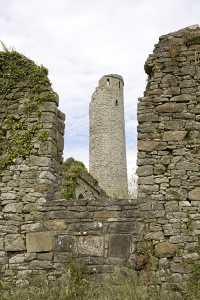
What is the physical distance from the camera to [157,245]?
6184mm

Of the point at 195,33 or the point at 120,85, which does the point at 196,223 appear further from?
the point at 120,85

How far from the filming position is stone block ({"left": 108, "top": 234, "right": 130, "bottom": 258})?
6.22 metres

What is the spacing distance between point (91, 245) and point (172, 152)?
200 centimetres

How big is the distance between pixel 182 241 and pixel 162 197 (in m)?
0.74

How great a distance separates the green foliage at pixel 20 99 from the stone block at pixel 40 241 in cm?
135

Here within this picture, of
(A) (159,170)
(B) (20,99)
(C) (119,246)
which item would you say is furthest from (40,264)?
(B) (20,99)

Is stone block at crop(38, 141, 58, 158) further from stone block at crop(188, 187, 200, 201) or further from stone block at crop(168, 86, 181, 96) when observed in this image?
stone block at crop(188, 187, 200, 201)

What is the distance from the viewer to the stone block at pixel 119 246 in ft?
20.4

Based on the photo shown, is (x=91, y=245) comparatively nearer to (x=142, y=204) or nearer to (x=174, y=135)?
(x=142, y=204)

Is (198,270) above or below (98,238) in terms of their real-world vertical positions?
below

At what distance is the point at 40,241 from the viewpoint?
6488mm

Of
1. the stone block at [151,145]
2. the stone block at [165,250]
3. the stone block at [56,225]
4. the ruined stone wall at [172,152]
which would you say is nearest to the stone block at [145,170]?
the ruined stone wall at [172,152]

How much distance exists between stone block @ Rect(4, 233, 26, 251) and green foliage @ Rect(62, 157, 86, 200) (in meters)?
4.64

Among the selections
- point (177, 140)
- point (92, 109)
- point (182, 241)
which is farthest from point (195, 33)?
point (92, 109)
